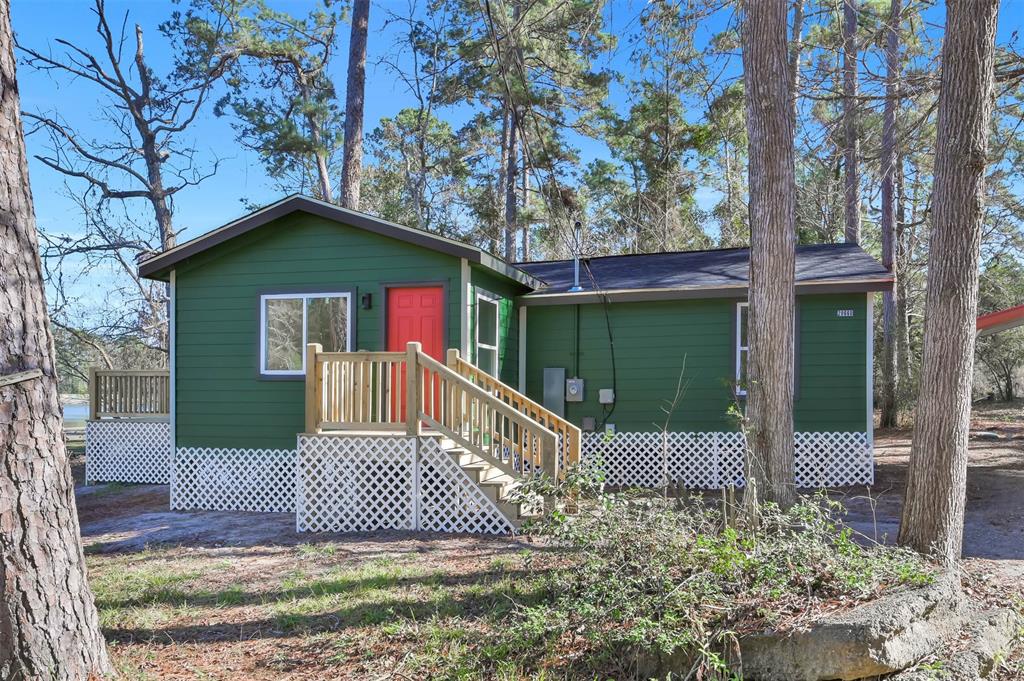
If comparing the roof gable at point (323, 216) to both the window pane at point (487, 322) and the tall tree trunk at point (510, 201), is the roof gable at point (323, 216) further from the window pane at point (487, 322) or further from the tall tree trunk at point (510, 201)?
the tall tree trunk at point (510, 201)

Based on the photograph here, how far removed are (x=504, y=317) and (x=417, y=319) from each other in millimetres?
1777

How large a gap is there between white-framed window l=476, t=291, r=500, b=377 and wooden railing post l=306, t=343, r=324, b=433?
224cm

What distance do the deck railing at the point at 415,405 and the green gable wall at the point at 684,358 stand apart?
2.88 metres

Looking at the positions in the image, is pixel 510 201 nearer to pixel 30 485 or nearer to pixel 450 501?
pixel 450 501

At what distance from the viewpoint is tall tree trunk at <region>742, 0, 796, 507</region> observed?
19.8 ft

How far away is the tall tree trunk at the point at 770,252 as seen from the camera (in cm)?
602

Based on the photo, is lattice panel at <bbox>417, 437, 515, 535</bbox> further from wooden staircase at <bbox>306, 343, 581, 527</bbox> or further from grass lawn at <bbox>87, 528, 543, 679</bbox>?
grass lawn at <bbox>87, 528, 543, 679</bbox>

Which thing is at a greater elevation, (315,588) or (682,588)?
(682,588)

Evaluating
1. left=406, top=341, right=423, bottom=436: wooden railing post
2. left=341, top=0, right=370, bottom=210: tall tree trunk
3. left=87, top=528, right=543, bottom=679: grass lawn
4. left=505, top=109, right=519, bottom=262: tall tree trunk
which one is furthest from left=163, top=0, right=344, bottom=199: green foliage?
left=87, top=528, right=543, bottom=679: grass lawn

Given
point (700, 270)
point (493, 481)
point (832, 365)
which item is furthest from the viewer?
point (700, 270)

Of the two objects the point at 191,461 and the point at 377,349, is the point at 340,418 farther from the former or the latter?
the point at 191,461

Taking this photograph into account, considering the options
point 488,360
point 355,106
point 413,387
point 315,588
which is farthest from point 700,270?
point 355,106

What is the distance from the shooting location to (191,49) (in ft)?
58.0

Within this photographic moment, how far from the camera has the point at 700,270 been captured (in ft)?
37.1
